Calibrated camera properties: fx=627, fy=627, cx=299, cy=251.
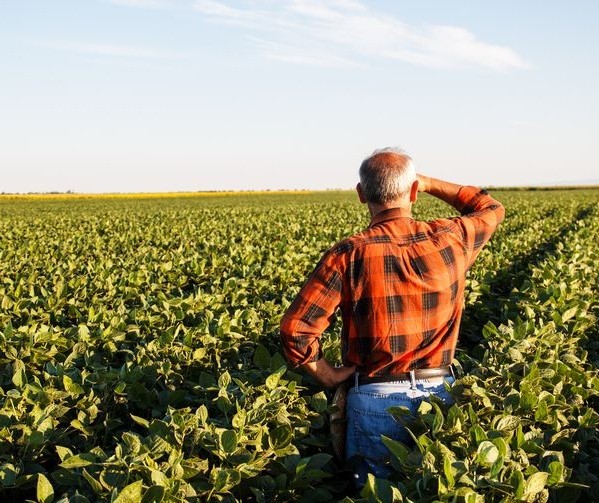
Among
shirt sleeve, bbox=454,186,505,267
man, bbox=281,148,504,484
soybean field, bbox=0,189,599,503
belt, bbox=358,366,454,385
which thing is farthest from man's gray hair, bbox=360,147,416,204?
soybean field, bbox=0,189,599,503

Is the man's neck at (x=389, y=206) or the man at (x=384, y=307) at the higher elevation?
the man's neck at (x=389, y=206)

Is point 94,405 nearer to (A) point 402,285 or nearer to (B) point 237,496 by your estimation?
(B) point 237,496

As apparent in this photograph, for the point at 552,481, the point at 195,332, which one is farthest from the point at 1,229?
the point at 552,481

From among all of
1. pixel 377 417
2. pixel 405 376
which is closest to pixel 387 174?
pixel 405 376

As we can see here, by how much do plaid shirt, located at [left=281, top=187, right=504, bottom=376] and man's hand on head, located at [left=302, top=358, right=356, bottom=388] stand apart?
0.04 meters

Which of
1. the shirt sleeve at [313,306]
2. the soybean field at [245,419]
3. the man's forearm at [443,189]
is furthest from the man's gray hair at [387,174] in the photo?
the soybean field at [245,419]

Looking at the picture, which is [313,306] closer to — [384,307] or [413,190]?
[384,307]

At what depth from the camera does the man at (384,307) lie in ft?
9.48

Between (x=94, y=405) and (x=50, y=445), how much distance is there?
0.96 ft

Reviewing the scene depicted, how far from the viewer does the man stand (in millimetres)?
2889

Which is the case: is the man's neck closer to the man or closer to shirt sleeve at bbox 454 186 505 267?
the man

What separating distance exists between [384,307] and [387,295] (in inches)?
2.4

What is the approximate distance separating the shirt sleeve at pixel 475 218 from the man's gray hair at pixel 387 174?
47 centimetres

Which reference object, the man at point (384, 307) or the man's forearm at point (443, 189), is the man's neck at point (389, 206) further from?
the man's forearm at point (443, 189)
